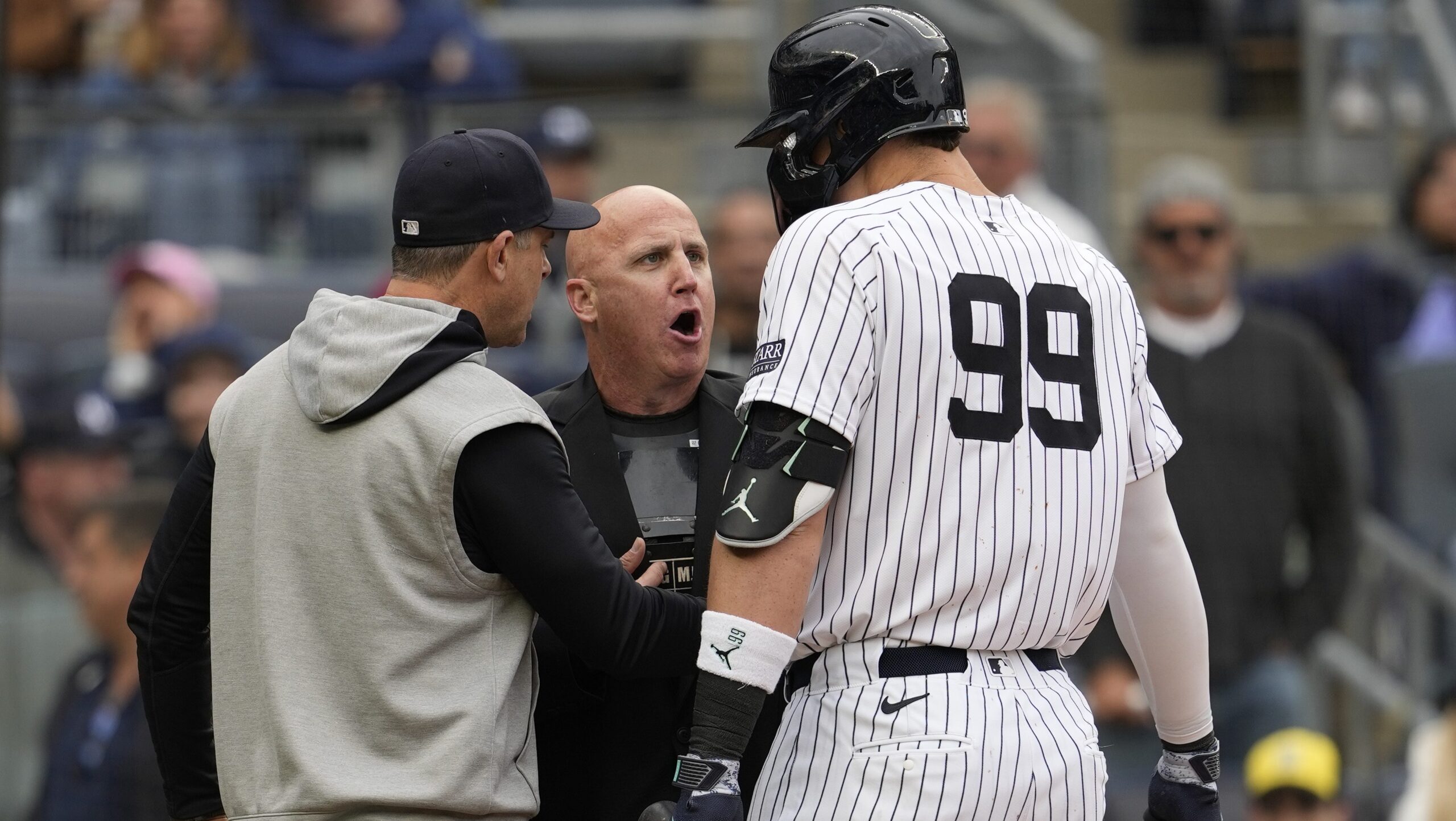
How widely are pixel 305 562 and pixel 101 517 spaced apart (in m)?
3.73

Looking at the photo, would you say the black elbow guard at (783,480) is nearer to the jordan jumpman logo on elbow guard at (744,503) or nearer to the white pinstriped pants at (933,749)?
the jordan jumpman logo on elbow guard at (744,503)

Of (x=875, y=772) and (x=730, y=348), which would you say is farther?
(x=730, y=348)

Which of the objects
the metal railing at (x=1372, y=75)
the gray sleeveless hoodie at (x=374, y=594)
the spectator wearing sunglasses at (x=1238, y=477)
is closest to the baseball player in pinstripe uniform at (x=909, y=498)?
the gray sleeveless hoodie at (x=374, y=594)

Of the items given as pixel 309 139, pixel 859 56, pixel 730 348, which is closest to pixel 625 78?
pixel 309 139

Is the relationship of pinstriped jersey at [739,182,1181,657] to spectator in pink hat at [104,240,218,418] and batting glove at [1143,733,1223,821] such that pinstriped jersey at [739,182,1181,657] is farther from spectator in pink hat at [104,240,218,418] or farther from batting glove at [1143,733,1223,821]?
spectator in pink hat at [104,240,218,418]

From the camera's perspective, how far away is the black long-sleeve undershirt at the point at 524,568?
9.65 ft

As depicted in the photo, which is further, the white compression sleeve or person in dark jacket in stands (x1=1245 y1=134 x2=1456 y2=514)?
person in dark jacket in stands (x1=1245 y1=134 x2=1456 y2=514)

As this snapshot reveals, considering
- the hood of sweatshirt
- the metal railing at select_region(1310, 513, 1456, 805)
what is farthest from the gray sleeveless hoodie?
the metal railing at select_region(1310, 513, 1456, 805)

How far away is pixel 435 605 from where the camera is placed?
2977 mm

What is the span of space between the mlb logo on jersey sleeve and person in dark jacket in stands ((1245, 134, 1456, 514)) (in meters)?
5.22

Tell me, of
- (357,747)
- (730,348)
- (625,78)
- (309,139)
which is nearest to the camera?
(357,747)

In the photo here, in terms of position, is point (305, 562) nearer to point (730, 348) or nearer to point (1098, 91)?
point (730, 348)

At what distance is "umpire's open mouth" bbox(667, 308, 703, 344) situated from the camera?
3510 mm

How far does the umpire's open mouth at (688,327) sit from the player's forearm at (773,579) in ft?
2.02
